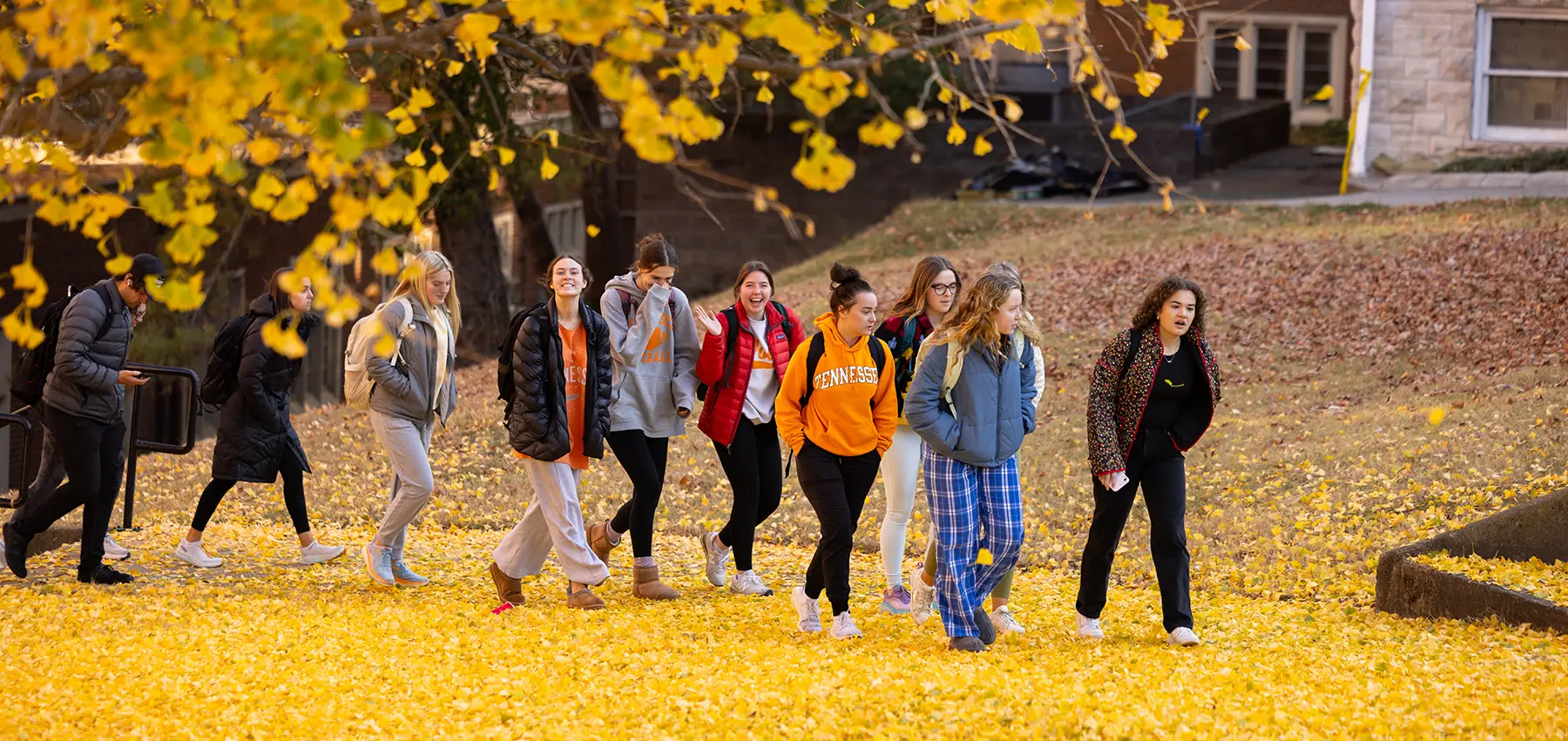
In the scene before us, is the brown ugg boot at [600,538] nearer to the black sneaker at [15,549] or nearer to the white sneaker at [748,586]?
the white sneaker at [748,586]

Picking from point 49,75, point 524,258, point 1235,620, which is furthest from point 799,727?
point 524,258

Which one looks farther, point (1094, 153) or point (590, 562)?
point (1094, 153)

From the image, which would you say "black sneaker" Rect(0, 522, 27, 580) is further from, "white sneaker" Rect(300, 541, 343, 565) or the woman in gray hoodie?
the woman in gray hoodie

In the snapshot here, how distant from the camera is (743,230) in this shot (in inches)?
1077

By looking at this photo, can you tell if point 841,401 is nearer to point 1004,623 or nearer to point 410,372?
point 1004,623

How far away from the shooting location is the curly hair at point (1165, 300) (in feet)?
22.8

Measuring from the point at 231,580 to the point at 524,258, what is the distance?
2181 cm

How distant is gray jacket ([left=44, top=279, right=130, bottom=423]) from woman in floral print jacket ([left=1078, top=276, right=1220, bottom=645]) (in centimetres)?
500

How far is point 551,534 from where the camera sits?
8.01 m

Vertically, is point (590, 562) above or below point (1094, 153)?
below

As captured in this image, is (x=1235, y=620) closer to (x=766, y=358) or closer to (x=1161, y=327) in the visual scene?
(x=1161, y=327)

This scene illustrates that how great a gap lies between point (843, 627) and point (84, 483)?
4051 millimetres

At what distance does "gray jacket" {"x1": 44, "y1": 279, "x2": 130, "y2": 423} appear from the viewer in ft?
26.5

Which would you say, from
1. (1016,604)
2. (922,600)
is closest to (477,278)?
(1016,604)
